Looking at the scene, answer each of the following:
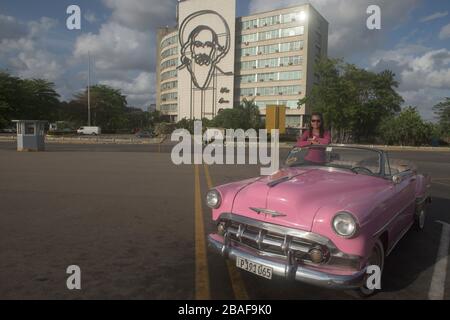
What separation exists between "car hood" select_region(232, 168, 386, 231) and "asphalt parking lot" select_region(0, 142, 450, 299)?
801 millimetres

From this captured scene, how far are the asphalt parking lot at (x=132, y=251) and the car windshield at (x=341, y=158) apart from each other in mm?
1264

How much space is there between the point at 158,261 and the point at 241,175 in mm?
8333

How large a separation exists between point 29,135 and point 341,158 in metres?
21.4

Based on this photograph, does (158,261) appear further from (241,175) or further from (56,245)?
(241,175)

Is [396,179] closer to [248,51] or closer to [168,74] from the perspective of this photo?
[248,51]

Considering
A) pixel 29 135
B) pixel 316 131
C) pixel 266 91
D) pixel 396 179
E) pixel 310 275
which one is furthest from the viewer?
pixel 266 91

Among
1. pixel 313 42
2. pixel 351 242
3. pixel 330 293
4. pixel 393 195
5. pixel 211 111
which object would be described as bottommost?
pixel 330 293

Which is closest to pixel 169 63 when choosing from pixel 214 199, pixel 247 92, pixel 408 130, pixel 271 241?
pixel 247 92

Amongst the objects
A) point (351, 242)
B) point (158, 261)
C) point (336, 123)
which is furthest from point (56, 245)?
point (336, 123)

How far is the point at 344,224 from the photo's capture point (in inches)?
119

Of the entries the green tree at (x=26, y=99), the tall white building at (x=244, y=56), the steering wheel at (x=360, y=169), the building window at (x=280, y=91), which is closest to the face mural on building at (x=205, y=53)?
the tall white building at (x=244, y=56)

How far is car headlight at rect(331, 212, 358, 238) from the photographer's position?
9.79ft

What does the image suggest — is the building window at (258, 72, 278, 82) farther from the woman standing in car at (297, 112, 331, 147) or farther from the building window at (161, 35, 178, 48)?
the woman standing in car at (297, 112, 331, 147)
